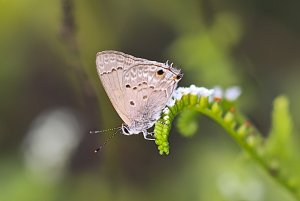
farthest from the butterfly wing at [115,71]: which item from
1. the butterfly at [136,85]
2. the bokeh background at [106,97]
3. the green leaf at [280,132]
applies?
the bokeh background at [106,97]

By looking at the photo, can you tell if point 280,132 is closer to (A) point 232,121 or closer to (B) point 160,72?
(A) point 232,121

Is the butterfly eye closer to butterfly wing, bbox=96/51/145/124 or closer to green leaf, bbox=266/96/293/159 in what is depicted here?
butterfly wing, bbox=96/51/145/124

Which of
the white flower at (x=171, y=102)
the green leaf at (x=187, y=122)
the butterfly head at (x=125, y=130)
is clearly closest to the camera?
the white flower at (x=171, y=102)

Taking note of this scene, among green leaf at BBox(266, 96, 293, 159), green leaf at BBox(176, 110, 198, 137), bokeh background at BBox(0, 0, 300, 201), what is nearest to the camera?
green leaf at BBox(176, 110, 198, 137)

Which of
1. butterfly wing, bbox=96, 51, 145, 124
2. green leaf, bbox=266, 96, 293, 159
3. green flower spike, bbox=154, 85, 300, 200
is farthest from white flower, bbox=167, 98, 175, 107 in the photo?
green leaf, bbox=266, 96, 293, 159

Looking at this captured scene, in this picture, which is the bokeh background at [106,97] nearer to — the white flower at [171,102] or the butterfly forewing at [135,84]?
the butterfly forewing at [135,84]
